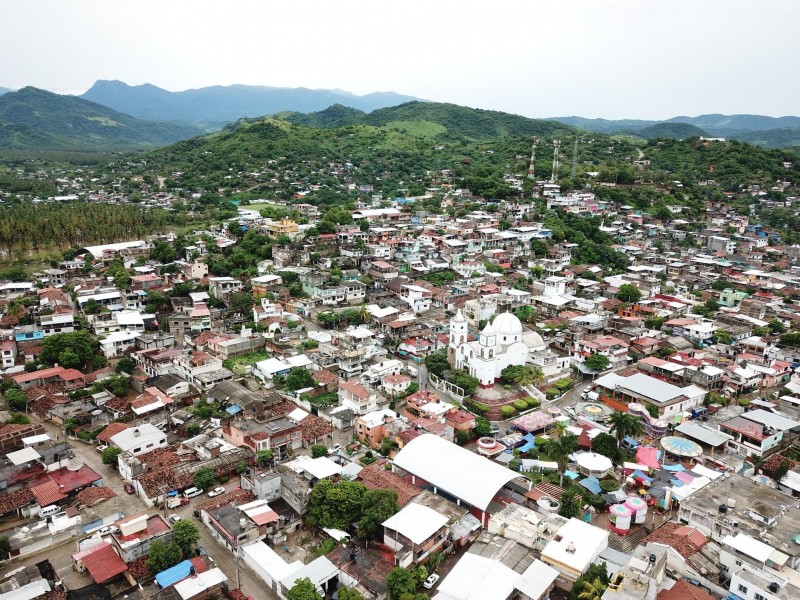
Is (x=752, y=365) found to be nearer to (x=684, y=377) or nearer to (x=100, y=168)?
(x=684, y=377)

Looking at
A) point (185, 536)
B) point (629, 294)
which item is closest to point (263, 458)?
point (185, 536)

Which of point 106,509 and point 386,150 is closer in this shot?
point 106,509

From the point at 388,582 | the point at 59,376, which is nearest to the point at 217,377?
the point at 59,376

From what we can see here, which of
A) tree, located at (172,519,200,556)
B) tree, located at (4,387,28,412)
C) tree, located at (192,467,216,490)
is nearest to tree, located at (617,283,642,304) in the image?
tree, located at (192,467,216,490)

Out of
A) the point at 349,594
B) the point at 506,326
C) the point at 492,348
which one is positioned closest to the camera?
the point at 349,594

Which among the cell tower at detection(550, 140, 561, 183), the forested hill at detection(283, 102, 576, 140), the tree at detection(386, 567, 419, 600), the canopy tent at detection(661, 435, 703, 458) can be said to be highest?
the forested hill at detection(283, 102, 576, 140)

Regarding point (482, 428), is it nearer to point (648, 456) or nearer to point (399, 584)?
point (648, 456)

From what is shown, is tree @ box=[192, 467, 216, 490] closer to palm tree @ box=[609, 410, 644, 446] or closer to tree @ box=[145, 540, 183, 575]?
tree @ box=[145, 540, 183, 575]
